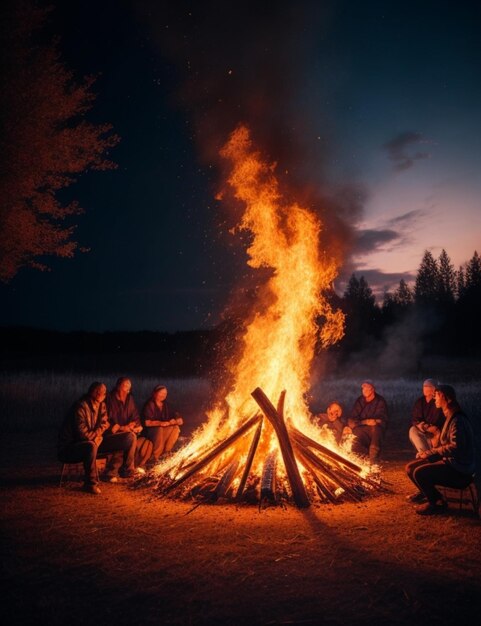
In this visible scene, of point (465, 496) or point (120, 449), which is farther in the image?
point (120, 449)

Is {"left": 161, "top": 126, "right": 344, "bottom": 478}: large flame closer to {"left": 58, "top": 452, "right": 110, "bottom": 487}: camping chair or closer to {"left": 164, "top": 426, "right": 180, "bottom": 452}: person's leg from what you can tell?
{"left": 164, "top": 426, "right": 180, "bottom": 452}: person's leg

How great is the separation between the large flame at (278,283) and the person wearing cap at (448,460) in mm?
2606

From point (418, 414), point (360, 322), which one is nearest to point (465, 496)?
point (418, 414)

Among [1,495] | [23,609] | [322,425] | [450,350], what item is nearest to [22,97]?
[1,495]

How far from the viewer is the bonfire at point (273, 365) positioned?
23.7 ft

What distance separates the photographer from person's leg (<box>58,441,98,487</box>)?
279 inches

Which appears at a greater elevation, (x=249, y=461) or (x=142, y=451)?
(x=249, y=461)

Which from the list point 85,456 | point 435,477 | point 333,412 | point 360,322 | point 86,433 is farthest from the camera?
point 360,322

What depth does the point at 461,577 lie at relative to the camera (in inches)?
161

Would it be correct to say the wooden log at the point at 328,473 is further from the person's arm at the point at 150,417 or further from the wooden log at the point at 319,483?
the person's arm at the point at 150,417

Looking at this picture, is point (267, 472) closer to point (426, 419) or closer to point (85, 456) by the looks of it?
point (85, 456)

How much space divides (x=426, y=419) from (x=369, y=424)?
1.36 m

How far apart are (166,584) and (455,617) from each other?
2.18m

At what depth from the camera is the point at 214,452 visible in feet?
23.5
